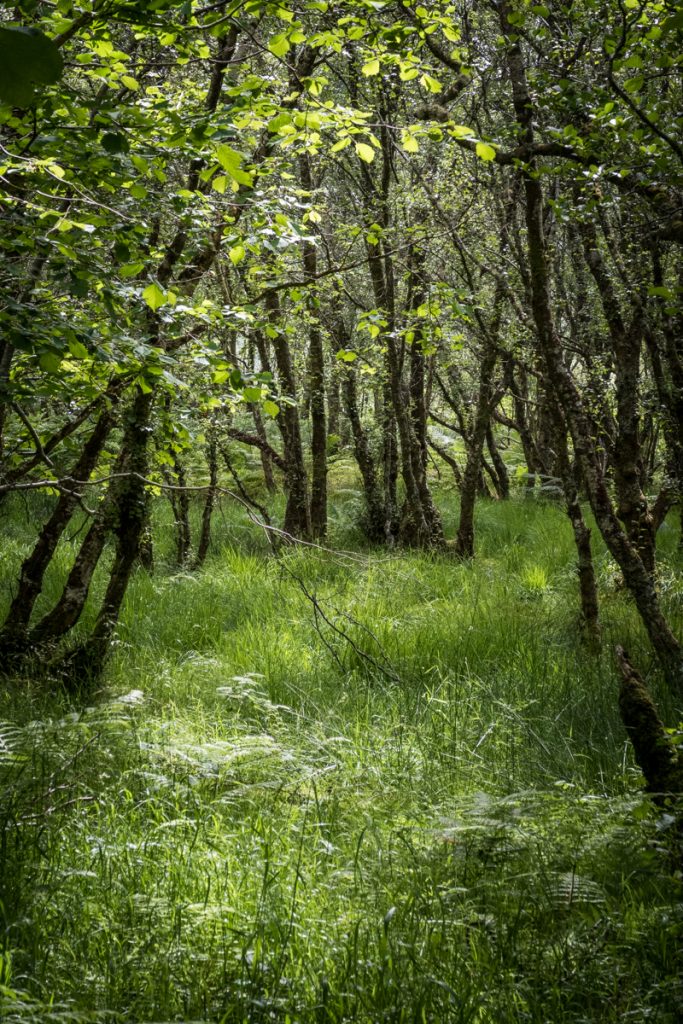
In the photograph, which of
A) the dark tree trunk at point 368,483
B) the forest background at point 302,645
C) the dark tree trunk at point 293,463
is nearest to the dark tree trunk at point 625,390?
the forest background at point 302,645

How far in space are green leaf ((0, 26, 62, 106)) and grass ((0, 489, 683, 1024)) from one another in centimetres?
201

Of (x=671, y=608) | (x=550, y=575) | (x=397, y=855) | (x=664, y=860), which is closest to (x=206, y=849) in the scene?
(x=397, y=855)

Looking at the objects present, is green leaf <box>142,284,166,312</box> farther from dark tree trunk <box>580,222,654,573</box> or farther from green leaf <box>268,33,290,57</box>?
dark tree trunk <box>580,222,654,573</box>

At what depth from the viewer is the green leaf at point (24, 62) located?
0.99 metres

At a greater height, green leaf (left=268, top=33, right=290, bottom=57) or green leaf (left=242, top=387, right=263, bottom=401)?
green leaf (left=268, top=33, right=290, bottom=57)

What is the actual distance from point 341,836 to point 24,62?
3344mm

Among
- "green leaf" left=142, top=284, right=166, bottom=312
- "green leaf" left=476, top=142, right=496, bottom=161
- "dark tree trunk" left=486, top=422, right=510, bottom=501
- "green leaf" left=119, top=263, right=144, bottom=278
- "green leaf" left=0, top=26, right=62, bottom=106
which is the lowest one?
"dark tree trunk" left=486, top=422, right=510, bottom=501

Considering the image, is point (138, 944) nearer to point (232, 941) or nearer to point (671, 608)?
point (232, 941)

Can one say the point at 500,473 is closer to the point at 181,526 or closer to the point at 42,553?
the point at 181,526

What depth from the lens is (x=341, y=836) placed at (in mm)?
3590

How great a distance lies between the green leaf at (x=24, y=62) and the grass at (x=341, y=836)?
6.61ft

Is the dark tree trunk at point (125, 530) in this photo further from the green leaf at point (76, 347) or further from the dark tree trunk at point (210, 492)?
the dark tree trunk at point (210, 492)

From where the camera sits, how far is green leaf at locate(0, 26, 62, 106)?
994mm

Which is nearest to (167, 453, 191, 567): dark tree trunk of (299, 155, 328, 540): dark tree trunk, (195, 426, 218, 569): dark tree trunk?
(195, 426, 218, 569): dark tree trunk
